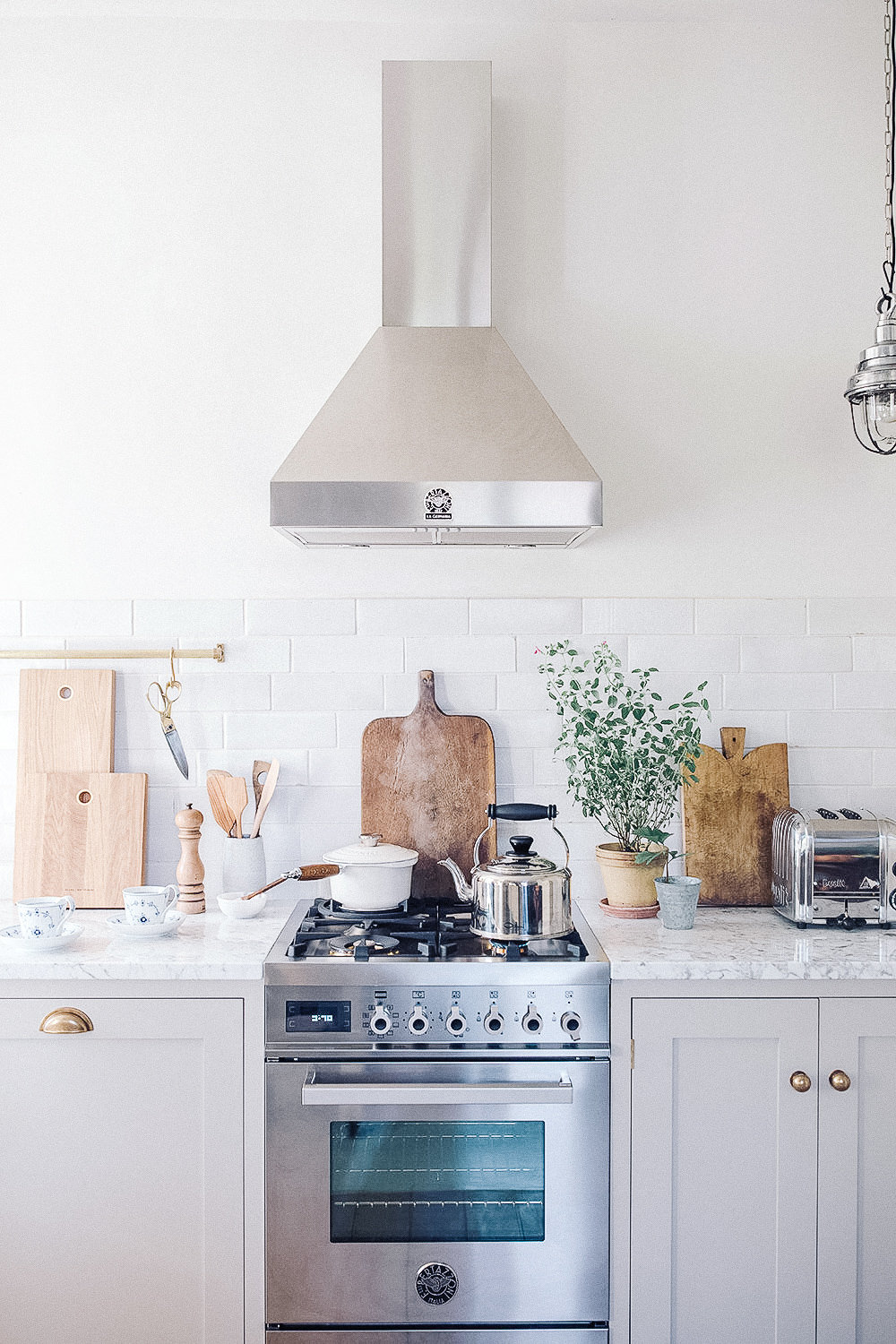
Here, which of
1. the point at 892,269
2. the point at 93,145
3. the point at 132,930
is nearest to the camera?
the point at 132,930

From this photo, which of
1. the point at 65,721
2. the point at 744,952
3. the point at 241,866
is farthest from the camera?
the point at 65,721

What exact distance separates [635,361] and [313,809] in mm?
1442

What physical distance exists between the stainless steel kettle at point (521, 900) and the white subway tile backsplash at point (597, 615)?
0.69 meters

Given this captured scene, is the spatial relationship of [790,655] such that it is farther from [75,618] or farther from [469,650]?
[75,618]

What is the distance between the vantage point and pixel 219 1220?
1.99 meters

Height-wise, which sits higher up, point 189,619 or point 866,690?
point 189,619

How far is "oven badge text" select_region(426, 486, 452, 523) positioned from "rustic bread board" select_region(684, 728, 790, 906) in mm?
955

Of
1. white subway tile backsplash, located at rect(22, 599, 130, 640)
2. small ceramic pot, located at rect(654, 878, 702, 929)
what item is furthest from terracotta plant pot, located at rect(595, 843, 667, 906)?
white subway tile backsplash, located at rect(22, 599, 130, 640)

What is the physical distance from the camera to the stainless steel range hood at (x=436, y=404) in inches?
82.2

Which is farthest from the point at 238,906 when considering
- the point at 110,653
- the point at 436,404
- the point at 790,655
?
the point at 790,655

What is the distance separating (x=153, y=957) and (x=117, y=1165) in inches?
16.5

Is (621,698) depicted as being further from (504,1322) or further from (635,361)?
(504,1322)

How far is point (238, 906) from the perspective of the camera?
2.32m

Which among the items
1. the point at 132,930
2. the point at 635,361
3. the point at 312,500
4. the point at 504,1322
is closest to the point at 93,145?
the point at 312,500
